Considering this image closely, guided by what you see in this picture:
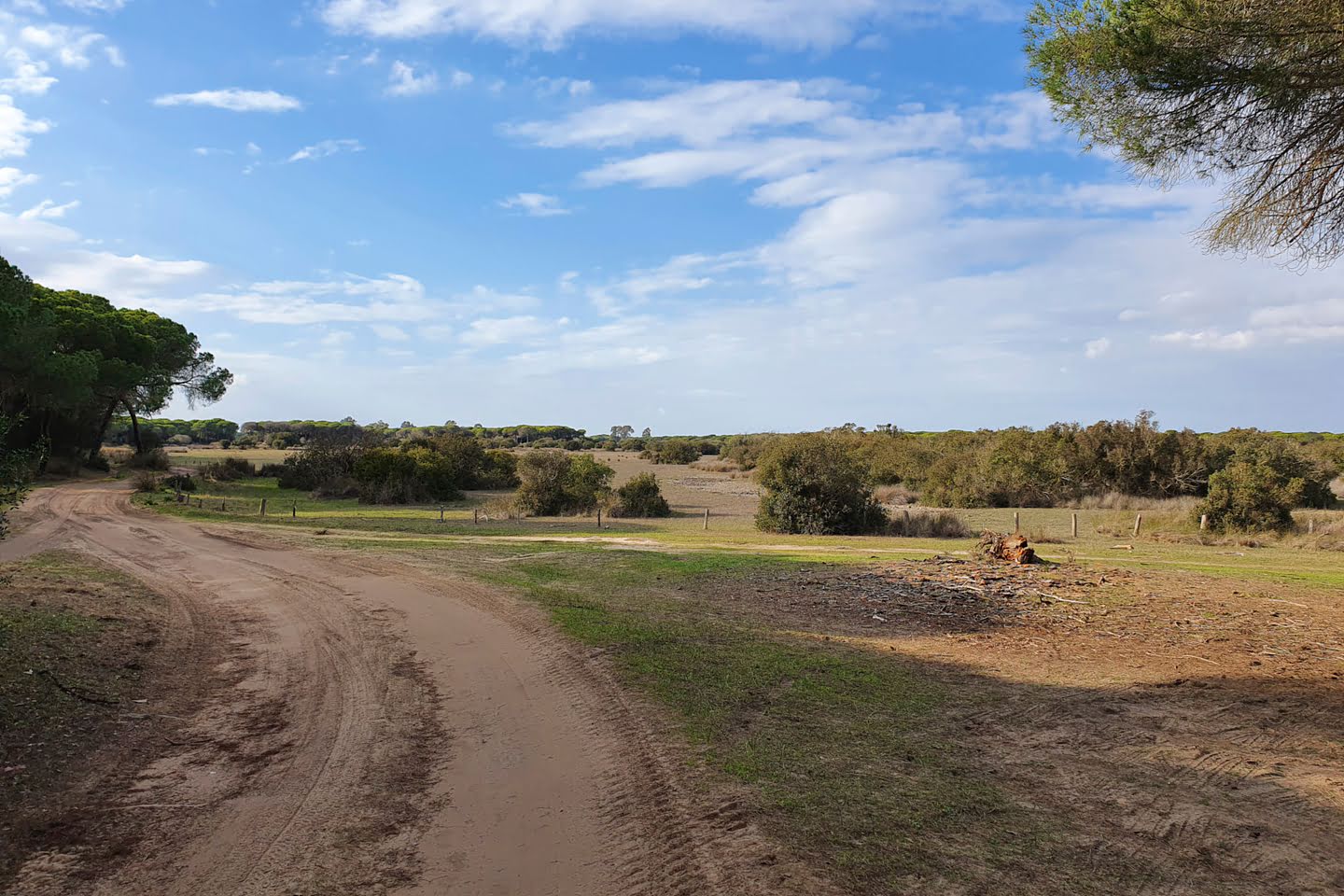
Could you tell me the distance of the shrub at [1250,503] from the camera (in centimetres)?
2592

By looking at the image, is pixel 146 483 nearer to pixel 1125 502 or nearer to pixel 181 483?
pixel 181 483

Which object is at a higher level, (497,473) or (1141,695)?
(497,473)

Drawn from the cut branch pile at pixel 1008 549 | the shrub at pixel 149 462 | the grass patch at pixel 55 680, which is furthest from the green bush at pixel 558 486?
the shrub at pixel 149 462

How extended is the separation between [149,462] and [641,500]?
122ft

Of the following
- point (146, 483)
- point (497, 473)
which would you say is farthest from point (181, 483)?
point (497, 473)

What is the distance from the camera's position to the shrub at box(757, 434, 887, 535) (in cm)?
2970

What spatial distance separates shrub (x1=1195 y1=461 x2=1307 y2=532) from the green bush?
25.2 m

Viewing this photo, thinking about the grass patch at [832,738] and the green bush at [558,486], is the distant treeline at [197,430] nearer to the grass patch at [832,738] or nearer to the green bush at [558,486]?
the green bush at [558,486]

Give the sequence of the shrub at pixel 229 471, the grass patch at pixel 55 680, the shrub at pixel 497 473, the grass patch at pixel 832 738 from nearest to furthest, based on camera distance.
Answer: the grass patch at pixel 832 738
the grass patch at pixel 55 680
the shrub at pixel 497 473
the shrub at pixel 229 471

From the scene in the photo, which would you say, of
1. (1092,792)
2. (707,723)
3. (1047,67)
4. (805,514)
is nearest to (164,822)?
(707,723)

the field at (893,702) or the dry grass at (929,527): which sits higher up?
the dry grass at (929,527)

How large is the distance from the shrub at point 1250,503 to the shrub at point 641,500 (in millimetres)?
22140

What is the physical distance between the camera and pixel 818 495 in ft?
98.4

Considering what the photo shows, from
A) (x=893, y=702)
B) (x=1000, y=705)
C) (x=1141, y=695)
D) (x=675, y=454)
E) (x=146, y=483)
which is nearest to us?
(x=893, y=702)
